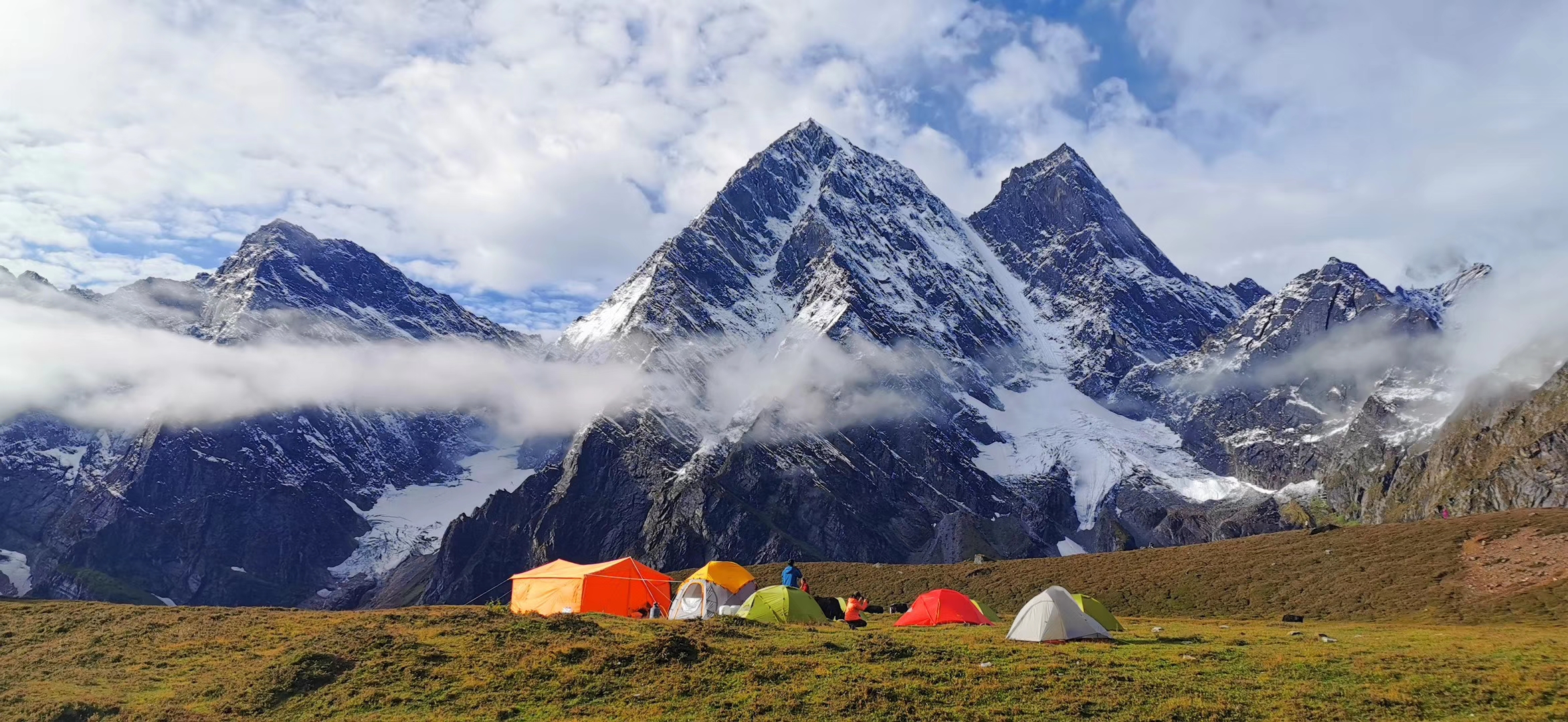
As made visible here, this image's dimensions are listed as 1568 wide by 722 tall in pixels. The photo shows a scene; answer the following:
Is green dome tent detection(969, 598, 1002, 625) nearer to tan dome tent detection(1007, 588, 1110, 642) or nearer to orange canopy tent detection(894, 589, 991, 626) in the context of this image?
orange canopy tent detection(894, 589, 991, 626)

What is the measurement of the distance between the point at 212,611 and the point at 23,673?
13.1 meters

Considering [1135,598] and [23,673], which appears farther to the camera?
[1135,598]

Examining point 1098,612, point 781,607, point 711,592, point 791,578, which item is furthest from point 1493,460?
point 781,607

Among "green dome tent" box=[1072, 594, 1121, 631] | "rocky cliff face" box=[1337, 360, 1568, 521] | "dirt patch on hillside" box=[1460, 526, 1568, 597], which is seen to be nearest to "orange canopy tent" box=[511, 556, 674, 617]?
"green dome tent" box=[1072, 594, 1121, 631]

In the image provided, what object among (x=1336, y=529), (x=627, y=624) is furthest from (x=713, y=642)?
(x=1336, y=529)

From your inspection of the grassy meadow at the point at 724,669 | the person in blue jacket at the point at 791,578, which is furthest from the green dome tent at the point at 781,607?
the person in blue jacket at the point at 791,578

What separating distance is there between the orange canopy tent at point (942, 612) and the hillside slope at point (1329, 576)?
2880 cm

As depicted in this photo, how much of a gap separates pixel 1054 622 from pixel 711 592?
20824 millimetres

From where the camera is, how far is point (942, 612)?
44.1m

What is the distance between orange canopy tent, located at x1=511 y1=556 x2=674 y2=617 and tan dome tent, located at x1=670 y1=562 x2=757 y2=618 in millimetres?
3087

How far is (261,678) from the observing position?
2898cm

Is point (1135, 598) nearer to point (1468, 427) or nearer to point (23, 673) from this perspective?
point (23, 673)

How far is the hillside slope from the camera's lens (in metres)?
54.3

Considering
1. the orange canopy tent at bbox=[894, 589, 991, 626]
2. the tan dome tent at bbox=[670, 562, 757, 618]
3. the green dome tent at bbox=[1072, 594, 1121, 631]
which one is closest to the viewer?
the green dome tent at bbox=[1072, 594, 1121, 631]
